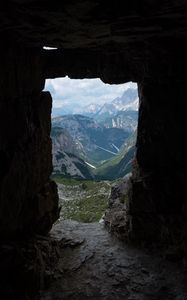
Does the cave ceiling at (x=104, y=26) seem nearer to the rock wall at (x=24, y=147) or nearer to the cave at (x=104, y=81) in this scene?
the cave at (x=104, y=81)

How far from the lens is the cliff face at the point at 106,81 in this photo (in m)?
18.5

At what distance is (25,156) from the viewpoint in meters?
24.0

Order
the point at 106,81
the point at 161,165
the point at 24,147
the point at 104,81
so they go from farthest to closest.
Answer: the point at 104,81 < the point at 106,81 < the point at 161,165 < the point at 24,147

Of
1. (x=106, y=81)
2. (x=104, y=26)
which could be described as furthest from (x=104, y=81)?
(x=104, y=26)

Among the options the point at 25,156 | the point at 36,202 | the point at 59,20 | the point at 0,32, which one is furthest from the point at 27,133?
the point at 59,20

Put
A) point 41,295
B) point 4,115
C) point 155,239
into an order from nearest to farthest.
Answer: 1. point 4,115
2. point 41,295
3. point 155,239

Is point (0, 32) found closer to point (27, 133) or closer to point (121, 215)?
point (27, 133)

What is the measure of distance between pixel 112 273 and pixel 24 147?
34.8 ft

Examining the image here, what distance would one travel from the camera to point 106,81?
30.7m

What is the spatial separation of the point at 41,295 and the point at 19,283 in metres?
2.08

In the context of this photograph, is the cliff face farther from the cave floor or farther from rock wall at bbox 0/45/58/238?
the cave floor

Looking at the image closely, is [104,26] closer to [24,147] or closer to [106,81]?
[24,147]

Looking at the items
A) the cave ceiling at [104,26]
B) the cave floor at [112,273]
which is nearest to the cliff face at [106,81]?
the cave ceiling at [104,26]

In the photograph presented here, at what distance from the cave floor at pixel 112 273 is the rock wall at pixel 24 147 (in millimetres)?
3298
